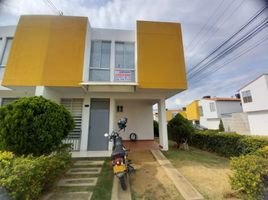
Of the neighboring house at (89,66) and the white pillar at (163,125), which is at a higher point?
the neighboring house at (89,66)

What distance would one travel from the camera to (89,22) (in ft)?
26.1

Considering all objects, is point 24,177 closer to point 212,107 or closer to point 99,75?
point 99,75

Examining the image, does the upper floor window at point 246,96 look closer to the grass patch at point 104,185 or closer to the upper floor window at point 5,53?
the grass patch at point 104,185

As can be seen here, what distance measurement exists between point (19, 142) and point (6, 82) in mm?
4320

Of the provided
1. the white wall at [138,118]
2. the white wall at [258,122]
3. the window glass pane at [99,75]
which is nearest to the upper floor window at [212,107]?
the white wall at [258,122]

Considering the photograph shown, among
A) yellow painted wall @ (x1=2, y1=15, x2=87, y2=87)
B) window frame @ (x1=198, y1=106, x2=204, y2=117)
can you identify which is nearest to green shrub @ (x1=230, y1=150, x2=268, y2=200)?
yellow painted wall @ (x1=2, y1=15, x2=87, y2=87)

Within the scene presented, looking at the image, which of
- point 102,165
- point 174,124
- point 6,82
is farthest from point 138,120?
point 6,82

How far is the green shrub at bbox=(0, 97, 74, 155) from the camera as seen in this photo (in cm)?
392

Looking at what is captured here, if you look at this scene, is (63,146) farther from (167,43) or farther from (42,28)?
(167,43)

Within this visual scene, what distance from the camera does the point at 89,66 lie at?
778cm

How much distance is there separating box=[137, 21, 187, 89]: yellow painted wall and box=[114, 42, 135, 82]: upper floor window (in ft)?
2.93

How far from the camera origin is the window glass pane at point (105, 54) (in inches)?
314

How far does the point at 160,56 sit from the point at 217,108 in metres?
23.9

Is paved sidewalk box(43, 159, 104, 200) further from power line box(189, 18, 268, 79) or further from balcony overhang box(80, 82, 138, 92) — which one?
power line box(189, 18, 268, 79)
